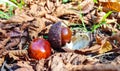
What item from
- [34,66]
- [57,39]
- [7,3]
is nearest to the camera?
[34,66]

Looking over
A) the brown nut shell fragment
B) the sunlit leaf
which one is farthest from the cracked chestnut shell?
the sunlit leaf

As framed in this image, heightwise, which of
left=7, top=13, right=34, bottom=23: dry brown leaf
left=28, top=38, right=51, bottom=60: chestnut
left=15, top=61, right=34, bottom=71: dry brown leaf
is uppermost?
left=7, top=13, right=34, bottom=23: dry brown leaf

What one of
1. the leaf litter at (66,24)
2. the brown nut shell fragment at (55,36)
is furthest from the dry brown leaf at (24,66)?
the brown nut shell fragment at (55,36)

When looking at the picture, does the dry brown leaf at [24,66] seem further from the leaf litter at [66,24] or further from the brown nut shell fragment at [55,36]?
the brown nut shell fragment at [55,36]

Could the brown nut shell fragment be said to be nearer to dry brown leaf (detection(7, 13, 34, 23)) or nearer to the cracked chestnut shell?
the cracked chestnut shell

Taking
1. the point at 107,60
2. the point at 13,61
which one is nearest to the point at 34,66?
the point at 13,61

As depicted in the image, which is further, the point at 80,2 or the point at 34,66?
the point at 80,2

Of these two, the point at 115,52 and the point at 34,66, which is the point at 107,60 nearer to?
the point at 115,52

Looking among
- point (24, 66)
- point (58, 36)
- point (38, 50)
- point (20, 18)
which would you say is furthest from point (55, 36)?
point (20, 18)
